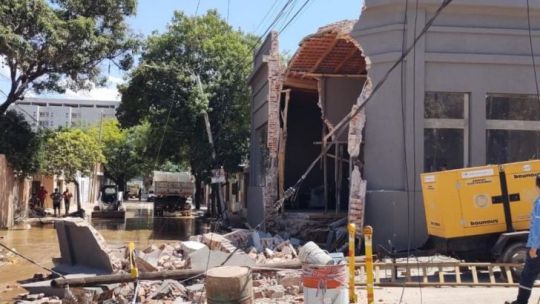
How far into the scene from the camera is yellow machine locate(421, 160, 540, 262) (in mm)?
11453

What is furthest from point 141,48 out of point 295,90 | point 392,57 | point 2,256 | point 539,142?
point 539,142

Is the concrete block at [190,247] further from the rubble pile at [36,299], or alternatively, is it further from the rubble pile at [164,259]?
the rubble pile at [36,299]

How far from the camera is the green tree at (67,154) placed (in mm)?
29781

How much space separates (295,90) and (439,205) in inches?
454

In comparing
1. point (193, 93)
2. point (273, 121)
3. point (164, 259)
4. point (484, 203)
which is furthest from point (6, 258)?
point (193, 93)

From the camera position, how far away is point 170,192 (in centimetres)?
3866

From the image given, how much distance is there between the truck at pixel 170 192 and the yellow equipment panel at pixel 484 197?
2875 cm

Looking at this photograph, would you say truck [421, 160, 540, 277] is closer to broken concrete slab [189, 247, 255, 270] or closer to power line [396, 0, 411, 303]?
power line [396, 0, 411, 303]

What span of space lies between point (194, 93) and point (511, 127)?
18352 millimetres

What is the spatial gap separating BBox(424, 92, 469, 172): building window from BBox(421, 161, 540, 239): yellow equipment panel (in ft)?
11.1

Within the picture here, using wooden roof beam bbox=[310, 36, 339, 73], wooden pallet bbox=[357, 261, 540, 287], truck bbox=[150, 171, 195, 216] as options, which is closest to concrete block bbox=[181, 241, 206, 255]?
wooden pallet bbox=[357, 261, 540, 287]

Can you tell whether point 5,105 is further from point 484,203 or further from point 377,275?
point 484,203

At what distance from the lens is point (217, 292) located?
7.75 meters

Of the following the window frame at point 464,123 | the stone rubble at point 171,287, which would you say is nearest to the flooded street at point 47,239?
the stone rubble at point 171,287
